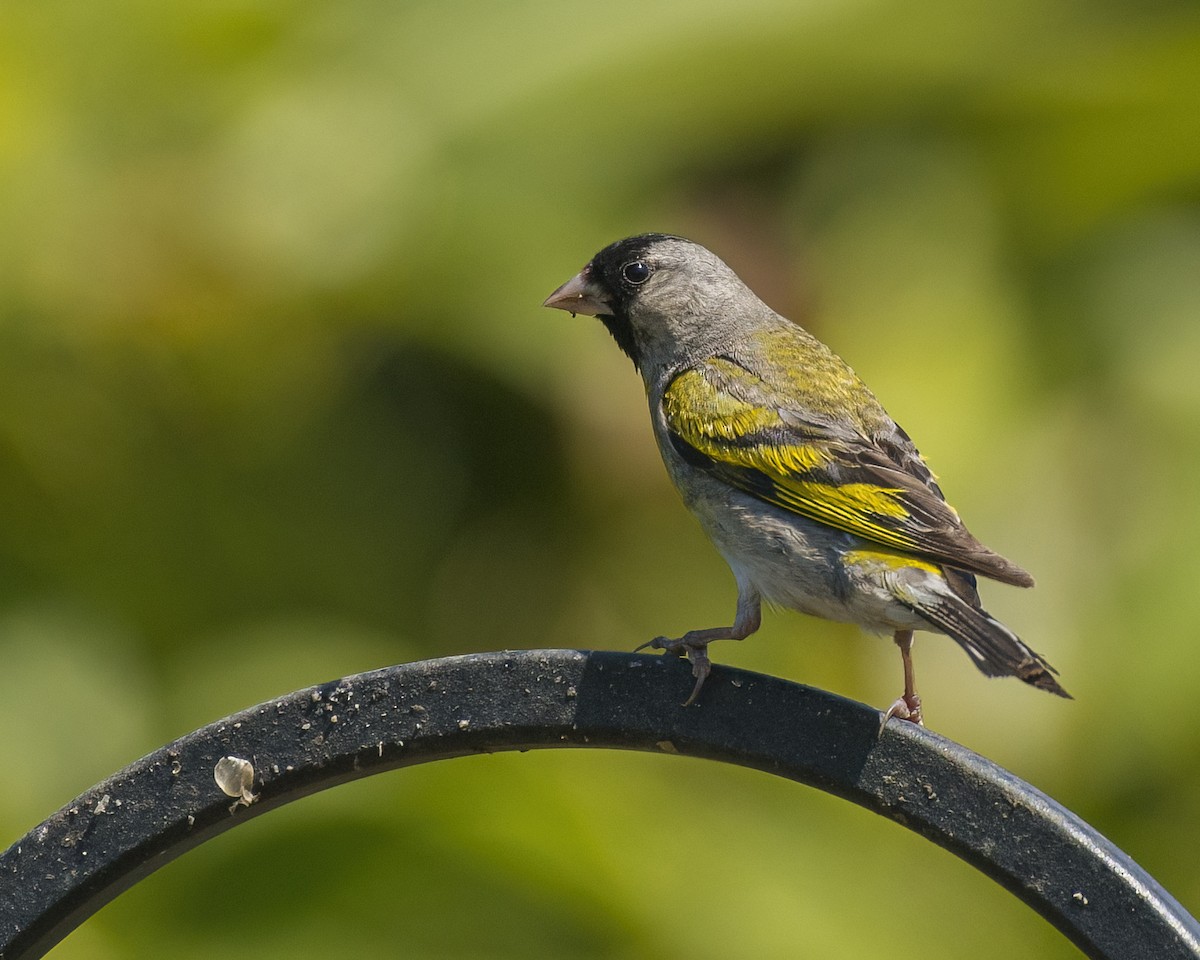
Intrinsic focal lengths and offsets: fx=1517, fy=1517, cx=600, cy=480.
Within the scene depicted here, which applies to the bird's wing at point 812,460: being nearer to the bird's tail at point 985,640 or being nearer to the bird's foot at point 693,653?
the bird's tail at point 985,640

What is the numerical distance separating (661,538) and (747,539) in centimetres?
221

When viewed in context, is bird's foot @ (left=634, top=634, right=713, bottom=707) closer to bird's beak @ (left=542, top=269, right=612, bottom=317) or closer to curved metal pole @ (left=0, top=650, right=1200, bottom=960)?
curved metal pole @ (left=0, top=650, right=1200, bottom=960)

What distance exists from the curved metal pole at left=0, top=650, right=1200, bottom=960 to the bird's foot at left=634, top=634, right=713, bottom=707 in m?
0.02

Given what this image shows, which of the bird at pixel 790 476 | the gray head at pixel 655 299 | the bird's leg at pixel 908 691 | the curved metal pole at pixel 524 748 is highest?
the gray head at pixel 655 299

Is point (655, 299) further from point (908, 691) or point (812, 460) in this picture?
point (908, 691)

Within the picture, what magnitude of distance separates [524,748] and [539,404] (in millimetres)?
3454

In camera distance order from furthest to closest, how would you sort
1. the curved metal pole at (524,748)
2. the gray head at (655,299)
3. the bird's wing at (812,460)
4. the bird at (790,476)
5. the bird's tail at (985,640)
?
the gray head at (655,299) → the bird's wing at (812,460) → the bird at (790,476) → the bird's tail at (985,640) → the curved metal pole at (524,748)

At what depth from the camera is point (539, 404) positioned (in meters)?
5.62

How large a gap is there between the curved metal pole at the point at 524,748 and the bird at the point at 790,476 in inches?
9.4

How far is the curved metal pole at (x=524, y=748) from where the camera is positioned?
2.06 m

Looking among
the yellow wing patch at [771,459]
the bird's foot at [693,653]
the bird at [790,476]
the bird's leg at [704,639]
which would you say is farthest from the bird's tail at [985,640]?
the bird's foot at [693,653]

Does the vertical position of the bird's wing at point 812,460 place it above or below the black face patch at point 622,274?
below

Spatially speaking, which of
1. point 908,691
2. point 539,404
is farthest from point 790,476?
point 539,404

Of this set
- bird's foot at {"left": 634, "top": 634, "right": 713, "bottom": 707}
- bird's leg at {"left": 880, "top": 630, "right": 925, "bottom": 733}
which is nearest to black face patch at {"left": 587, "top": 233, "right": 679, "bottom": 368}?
bird's leg at {"left": 880, "top": 630, "right": 925, "bottom": 733}
